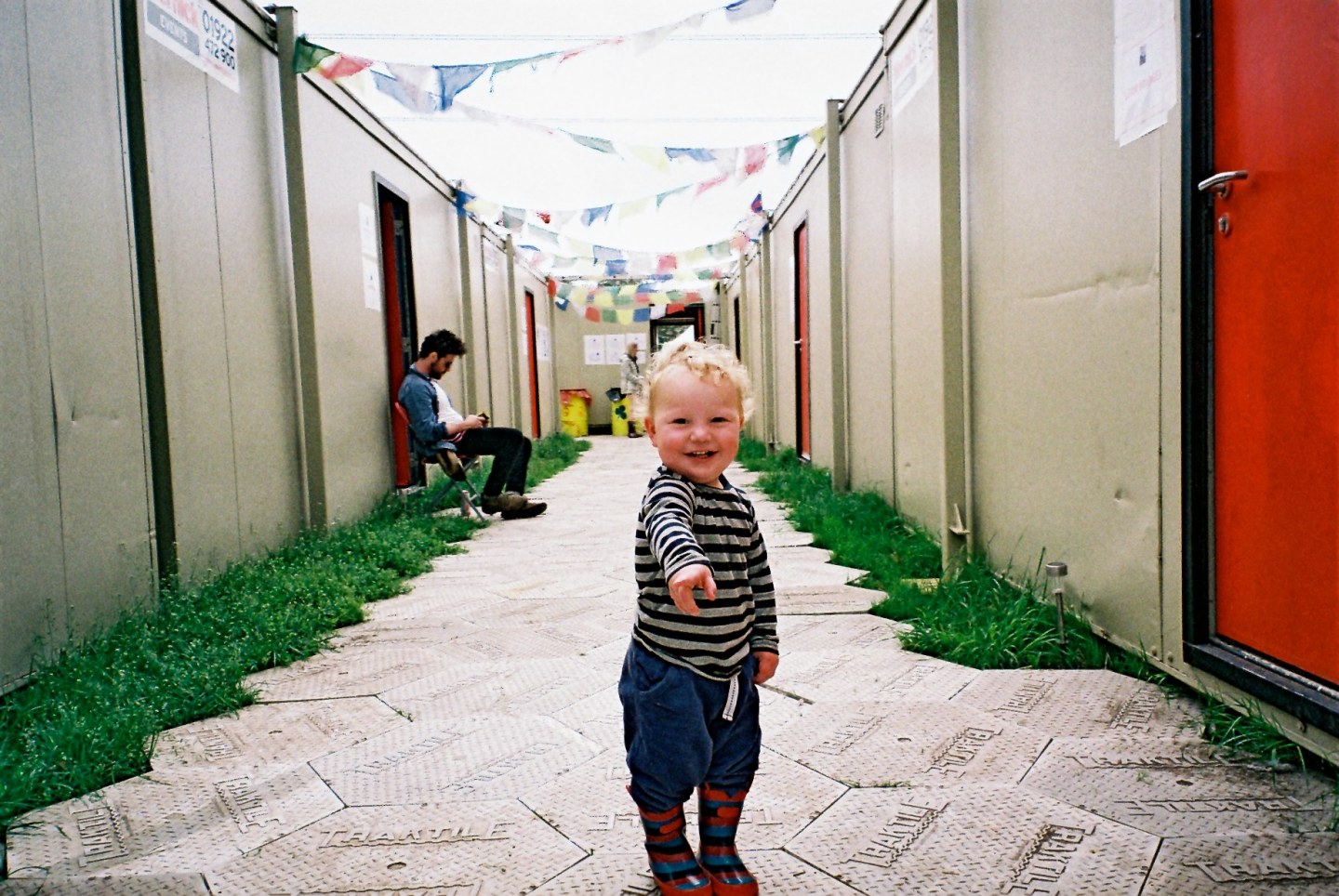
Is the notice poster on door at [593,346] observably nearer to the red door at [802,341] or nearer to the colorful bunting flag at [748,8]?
the red door at [802,341]

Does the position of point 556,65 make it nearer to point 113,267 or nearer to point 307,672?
point 113,267

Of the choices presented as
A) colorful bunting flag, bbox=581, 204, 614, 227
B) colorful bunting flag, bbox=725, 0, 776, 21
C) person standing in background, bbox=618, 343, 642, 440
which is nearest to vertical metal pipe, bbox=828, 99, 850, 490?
colorful bunting flag, bbox=725, 0, 776, 21

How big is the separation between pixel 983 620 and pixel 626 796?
4.99 feet

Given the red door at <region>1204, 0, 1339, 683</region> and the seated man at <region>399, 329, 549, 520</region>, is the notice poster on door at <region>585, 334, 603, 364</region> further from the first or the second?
the red door at <region>1204, 0, 1339, 683</region>

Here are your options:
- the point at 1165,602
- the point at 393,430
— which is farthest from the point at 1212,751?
the point at 393,430

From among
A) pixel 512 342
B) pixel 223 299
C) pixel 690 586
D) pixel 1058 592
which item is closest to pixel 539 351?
pixel 512 342

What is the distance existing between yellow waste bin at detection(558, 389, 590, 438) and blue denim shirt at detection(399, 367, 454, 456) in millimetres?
10505

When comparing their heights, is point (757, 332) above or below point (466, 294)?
below

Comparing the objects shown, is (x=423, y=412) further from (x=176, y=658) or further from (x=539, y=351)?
(x=539, y=351)

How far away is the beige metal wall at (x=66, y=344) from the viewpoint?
98.5 inches

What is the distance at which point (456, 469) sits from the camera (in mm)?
5945

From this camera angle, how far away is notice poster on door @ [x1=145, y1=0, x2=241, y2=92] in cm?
346

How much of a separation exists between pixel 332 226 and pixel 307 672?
3.24 meters

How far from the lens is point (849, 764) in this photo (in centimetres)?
202
